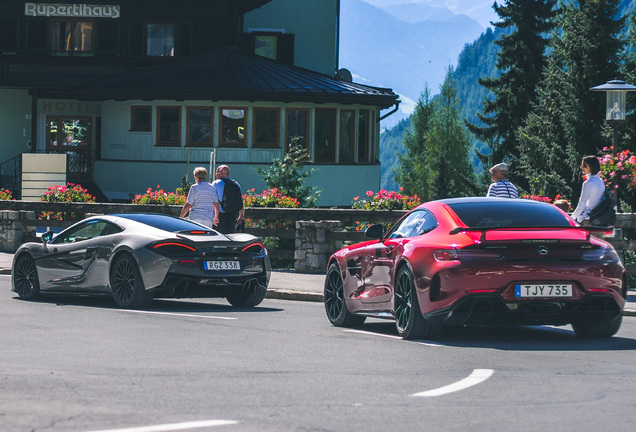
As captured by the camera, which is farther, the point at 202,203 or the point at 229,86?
the point at 229,86

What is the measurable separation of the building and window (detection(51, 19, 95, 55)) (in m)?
0.04

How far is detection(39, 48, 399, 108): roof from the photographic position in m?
36.1

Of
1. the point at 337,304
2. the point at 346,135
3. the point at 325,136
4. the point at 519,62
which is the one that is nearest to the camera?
the point at 337,304

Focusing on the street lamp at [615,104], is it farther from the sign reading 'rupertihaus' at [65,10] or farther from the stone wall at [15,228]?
the sign reading 'rupertihaus' at [65,10]

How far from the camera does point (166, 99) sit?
36750 mm

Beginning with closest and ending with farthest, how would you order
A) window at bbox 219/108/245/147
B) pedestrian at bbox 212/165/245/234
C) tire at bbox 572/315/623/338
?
tire at bbox 572/315/623/338
pedestrian at bbox 212/165/245/234
window at bbox 219/108/245/147

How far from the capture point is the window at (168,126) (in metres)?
37.1

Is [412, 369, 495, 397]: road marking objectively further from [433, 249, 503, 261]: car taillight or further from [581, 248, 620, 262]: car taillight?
[581, 248, 620, 262]: car taillight

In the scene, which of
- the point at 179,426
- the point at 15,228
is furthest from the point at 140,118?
the point at 179,426

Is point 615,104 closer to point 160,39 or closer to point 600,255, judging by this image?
point 600,255

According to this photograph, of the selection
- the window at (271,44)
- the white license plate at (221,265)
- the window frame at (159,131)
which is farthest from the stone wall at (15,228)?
the window at (271,44)

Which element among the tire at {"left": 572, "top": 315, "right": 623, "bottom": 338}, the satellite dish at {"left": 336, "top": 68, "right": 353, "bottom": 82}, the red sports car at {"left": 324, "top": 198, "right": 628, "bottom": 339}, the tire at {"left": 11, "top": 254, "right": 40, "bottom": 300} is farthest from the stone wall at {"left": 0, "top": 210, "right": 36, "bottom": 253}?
the satellite dish at {"left": 336, "top": 68, "right": 353, "bottom": 82}

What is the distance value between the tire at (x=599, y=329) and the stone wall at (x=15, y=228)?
14767 millimetres

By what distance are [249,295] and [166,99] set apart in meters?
22.4
